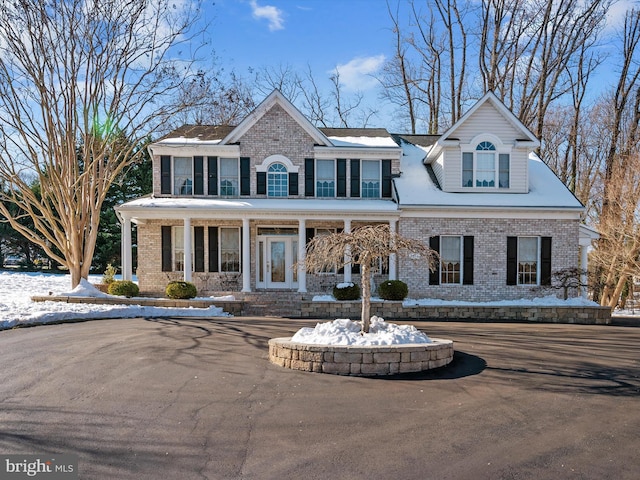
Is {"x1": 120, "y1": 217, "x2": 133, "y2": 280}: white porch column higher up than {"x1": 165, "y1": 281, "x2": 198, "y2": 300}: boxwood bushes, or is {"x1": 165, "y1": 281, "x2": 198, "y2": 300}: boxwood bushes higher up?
{"x1": 120, "y1": 217, "x2": 133, "y2": 280}: white porch column

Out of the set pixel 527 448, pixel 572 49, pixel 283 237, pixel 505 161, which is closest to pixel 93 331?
pixel 283 237

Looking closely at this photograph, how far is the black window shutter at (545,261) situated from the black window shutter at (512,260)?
90 cm

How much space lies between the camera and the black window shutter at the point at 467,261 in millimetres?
16172

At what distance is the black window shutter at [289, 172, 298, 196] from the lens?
1733cm

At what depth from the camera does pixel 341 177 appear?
17625 millimetres

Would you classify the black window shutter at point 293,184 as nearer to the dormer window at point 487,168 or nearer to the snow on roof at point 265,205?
the snow on roof at point 265,205

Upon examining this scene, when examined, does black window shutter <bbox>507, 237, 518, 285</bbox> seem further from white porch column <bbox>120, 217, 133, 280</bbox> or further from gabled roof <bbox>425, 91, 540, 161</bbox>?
white porch column <bbox>120, 217, 133, 280</bbox>

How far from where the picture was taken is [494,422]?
515cm

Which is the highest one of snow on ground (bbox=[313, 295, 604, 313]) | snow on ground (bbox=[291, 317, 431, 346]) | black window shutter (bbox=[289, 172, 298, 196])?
black window shutter (bbox=[289, 172, 298, 196])

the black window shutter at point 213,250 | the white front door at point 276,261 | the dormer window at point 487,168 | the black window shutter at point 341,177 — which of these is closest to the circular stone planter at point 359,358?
the white front door at point 276,261

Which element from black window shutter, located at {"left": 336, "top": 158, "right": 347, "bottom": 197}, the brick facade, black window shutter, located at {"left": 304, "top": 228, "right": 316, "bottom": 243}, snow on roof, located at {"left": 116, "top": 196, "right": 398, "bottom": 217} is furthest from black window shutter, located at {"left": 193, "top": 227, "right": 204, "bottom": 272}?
the brick facade

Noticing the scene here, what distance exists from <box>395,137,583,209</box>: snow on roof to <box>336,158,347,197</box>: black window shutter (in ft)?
6.54

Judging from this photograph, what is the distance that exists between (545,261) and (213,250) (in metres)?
12.0

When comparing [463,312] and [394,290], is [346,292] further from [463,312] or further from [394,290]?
[463,312]
